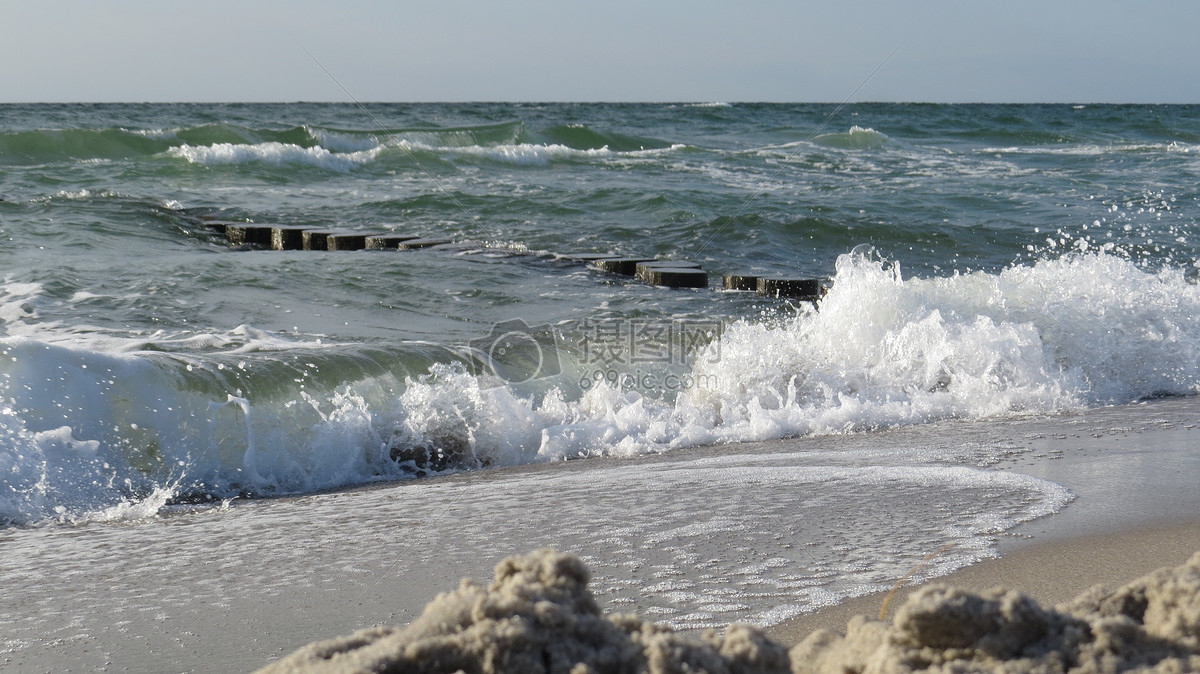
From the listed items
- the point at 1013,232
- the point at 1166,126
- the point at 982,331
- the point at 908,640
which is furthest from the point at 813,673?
the point at 1166,126

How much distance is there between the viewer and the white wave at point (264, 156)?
15917 mm

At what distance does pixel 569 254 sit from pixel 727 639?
8.22m

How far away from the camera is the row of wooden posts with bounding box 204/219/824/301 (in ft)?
26.4

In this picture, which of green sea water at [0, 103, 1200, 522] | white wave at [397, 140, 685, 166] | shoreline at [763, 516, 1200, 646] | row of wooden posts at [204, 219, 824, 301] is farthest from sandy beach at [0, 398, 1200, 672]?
white wave at [397, 140, 685, 166]

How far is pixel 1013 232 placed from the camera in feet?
37.1

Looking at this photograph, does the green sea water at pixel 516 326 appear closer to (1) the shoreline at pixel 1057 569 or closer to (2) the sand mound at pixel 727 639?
(1) the shoreline at pixel 1057 569

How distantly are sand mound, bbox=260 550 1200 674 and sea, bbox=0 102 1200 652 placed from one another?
0.85 m

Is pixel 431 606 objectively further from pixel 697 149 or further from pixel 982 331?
pixel 697 149

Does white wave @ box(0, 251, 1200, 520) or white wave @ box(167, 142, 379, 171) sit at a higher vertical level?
white wave @ box(167, 142, 379, 171)

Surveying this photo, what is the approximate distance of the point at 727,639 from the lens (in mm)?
1517

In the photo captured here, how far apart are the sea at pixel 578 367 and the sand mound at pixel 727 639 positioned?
2.80 feet

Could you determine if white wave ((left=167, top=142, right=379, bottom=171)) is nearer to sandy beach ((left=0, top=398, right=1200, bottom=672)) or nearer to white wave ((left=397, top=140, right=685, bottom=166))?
white wave ((left=397, top=140, right=685, bottom=166))

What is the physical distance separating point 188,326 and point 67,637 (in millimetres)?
3950

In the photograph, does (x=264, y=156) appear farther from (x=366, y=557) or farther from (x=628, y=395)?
(x=366, y=557)
